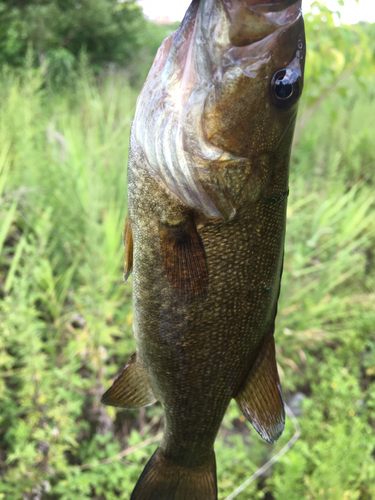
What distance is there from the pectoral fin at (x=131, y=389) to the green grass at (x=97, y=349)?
2.19 feet

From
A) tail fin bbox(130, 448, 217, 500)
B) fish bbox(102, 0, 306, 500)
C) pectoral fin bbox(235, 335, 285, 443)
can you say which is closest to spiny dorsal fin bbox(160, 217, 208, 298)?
fish bbox(102, 0, 306, 500)

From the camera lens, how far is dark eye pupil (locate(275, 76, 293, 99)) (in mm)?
643

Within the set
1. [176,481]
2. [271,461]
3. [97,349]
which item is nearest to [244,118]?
[176,481]

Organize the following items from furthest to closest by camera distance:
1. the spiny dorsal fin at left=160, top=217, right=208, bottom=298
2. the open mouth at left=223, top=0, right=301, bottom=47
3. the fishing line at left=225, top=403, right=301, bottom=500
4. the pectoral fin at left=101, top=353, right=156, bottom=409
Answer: the fishing line at left=225, top=403, right=301, bottom=500, the pectoral fin at left=101, top=353, right=156, bottom=409, the spiny dorsal fin at left=160, top=217, right=208, bottom=298, the open mouth at left=223, top=0, right=301, bottom=47

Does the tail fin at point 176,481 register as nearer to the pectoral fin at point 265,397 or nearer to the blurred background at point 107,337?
the pectoral fin at point 265,397

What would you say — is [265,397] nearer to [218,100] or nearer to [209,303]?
[209,303]

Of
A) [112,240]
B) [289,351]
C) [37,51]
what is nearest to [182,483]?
[112,240]

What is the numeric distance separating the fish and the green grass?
72cm

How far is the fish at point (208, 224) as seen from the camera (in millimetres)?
632

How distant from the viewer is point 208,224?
73 cm

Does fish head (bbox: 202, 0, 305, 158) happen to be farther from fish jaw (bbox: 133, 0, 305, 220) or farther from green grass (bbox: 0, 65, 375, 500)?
green grass (bbox: 0, 65, 375, 500)

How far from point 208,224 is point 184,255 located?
8 centimetres

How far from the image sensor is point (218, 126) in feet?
2.14

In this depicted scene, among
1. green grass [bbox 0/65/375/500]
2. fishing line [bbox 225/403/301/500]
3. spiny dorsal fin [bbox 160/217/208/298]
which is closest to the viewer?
spiny dorsal fin [bbox 160/217/208/298]
